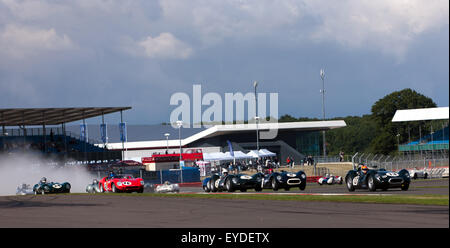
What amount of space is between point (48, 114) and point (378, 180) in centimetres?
4389

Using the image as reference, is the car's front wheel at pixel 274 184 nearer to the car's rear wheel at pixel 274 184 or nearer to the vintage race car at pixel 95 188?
the car's rear wheel at pixel 274 184

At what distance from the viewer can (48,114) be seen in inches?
2480

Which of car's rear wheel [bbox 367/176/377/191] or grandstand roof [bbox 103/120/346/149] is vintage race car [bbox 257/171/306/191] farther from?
grandstand roof [bbox 103/120/346/149]

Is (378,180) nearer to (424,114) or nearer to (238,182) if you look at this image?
(238,182)

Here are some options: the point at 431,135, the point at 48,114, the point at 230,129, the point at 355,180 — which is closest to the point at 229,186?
the point at 355,180

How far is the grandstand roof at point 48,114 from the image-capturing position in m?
58.8

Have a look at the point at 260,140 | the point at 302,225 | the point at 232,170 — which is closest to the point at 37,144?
the point at 232,170

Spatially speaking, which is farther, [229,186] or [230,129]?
[230,129]

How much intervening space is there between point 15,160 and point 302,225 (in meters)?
49.6

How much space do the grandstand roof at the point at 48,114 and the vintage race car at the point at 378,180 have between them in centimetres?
3486
